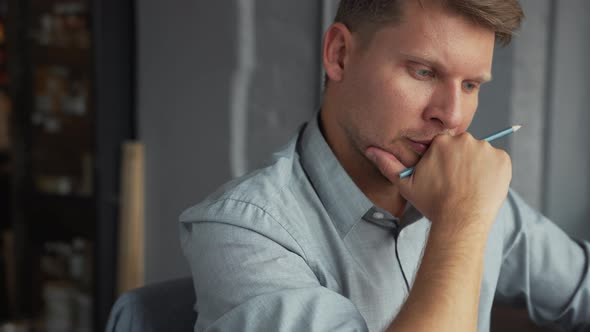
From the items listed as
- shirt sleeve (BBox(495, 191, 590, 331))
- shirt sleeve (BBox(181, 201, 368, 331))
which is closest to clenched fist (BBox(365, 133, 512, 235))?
shirt sleeve (BBox(181, 201, 368, 331))

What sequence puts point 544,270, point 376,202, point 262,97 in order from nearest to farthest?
point 376,202 → point 544,270 → point 262,97

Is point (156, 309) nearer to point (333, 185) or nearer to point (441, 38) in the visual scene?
point (333, 185)

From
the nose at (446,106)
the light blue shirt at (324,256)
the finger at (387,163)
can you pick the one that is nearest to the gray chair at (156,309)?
the light blue shirt at (324,256)

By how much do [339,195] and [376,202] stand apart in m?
0.12

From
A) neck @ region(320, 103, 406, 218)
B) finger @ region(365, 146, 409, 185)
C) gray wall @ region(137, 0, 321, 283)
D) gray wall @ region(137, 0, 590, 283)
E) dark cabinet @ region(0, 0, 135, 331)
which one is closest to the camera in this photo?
finger @ region(365, 146, 409, 185)

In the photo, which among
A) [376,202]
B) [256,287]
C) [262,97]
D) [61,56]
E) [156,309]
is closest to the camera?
[256,287]

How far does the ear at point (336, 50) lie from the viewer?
4.29 feet

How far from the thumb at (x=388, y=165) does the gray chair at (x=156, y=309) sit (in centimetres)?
46

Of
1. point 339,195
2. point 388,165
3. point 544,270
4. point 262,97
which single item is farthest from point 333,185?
point 262,97

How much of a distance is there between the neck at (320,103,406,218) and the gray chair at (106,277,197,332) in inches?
16.4

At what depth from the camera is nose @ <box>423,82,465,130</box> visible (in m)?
1.16

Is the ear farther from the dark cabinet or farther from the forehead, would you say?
the dark cabinet

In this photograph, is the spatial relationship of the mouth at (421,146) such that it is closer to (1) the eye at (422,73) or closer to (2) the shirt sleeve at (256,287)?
(1) the eye at (422,73)

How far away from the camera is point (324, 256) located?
117 cm
